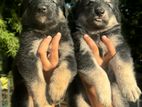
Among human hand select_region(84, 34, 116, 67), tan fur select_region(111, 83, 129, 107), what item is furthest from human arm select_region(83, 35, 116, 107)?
tan fur select_region(111, 83, 129, 107)

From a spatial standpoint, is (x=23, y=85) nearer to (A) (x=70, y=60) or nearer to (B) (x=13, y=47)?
(A) (x=70, y=60)

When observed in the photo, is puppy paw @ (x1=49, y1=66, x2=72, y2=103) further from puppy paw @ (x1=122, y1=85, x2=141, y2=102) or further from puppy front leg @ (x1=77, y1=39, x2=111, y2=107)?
puppy paw @ (x1=122, y1=85, x2=141, y2=102)

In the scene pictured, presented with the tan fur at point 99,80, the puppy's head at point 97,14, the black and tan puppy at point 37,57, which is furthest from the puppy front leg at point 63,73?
the puppy's head at point 97,14

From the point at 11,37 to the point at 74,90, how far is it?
4938 millimetres

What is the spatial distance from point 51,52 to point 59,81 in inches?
7.4

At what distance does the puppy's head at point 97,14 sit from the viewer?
2502mm

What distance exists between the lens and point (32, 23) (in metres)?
2.45

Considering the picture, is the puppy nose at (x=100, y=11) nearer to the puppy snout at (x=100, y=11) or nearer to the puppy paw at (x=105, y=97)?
the puppy snout at (x=100, y=11)

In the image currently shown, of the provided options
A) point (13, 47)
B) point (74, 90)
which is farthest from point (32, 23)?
point (13, 47)

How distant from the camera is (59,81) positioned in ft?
7.70

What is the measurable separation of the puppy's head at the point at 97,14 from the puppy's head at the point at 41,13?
157mm

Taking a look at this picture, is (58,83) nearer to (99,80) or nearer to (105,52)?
(99,80)

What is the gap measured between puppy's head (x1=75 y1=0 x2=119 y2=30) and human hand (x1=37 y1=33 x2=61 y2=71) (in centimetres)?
23

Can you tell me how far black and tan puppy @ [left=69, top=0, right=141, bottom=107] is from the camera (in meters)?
2.50
